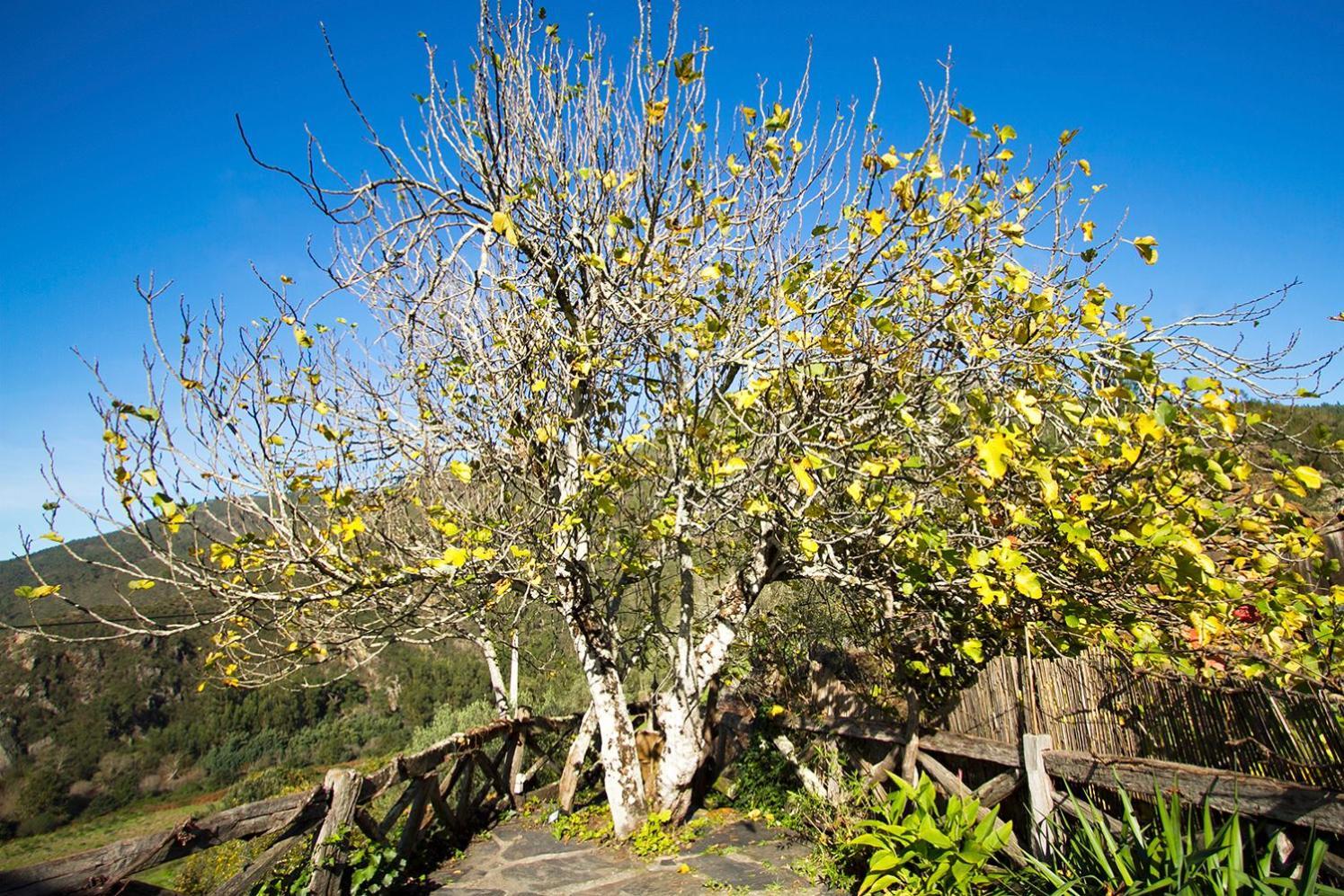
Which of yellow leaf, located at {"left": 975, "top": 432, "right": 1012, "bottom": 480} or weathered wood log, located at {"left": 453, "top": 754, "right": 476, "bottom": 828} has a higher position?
yellow leaf, located at {"left": 975, "top": 432, "right": 1012, "bottom": 480}

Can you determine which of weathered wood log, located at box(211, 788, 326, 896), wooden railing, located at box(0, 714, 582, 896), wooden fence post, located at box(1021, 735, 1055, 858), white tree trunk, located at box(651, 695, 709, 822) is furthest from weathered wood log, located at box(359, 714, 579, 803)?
wooden fence post, located at box(1021, 735, 1055, 858)

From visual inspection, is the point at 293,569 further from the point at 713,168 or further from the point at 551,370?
the point at 713,168

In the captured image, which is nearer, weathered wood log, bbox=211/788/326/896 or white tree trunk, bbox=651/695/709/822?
weathered wood log, bbox=211/788/326/896

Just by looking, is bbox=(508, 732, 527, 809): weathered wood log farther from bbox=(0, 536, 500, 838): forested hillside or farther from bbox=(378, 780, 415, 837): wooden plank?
bbox=(0, 536, 500, 838): forested hillside

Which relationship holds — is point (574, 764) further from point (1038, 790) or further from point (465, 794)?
point (1038, 790)

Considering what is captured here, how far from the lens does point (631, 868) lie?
5801 mm

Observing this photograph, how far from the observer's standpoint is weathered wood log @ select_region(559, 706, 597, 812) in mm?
7801

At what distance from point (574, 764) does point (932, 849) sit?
480 cm

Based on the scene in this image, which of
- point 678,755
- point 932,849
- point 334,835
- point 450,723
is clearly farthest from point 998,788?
point 450,723

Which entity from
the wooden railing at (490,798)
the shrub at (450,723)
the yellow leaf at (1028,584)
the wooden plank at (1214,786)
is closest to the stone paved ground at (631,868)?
the wooden railing at (490,798)

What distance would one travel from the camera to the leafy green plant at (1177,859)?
331 centimetres

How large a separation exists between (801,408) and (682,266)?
1982 mm

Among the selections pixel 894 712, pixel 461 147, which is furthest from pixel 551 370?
pixel 894 712

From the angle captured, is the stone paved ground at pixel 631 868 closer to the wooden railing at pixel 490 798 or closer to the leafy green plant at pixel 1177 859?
the wooden railing at pixel 490 798
